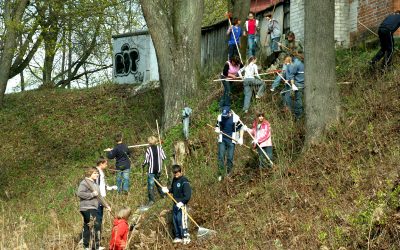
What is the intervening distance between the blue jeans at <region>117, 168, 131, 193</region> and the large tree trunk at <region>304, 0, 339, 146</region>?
4.05 meters

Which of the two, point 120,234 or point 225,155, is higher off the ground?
point 225,155

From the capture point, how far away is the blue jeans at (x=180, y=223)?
1227 cm

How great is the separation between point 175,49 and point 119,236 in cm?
900

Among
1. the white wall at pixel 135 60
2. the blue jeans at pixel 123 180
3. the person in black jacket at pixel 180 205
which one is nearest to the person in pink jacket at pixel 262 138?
the person in black jacket at pixel 180 205

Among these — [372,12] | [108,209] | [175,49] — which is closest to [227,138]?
[108,209]

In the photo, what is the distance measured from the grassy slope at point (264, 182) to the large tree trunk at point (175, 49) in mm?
598

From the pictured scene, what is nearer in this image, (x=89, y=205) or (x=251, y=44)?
(x=89, y=205)

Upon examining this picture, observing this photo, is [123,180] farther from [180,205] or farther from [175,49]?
[175,49]

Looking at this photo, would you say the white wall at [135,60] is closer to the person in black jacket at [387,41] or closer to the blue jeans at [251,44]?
the blue jeans at [251,44]

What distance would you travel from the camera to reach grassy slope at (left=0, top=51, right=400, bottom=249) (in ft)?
34.3

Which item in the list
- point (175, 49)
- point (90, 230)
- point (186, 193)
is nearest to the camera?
point (90, 230)

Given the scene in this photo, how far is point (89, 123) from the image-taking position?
24453 millimetres

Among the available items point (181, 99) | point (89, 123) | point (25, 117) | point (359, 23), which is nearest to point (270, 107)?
point (181, 99)

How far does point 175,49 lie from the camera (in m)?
19.7
